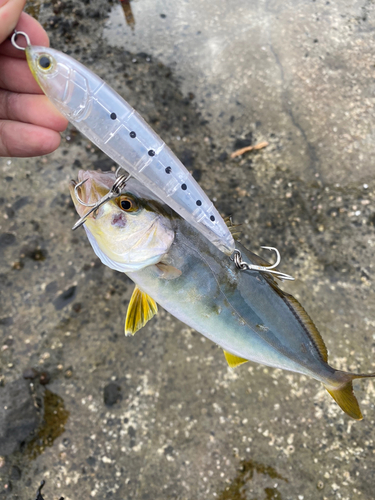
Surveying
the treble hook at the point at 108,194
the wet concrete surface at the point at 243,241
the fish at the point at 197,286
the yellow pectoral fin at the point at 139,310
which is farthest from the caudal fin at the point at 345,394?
the treble hook at the point at 108,194

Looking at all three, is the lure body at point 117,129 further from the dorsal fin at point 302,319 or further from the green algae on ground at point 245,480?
the green algae on ground at point 245,480

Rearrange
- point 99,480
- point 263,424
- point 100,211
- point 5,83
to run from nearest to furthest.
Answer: point 100,211
point 5,83
point 99,480
point 263,424

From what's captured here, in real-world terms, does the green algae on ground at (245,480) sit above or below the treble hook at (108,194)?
below

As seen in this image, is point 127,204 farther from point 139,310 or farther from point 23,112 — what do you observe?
point 23,112

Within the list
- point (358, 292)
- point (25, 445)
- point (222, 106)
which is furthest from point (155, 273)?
point (222, 106)

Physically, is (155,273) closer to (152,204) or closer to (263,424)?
(152,204)

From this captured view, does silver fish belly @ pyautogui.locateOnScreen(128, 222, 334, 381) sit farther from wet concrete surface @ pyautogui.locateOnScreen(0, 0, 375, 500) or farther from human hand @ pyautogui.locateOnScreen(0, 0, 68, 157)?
wet concrete surface @ pyautogui.locateOnScreen(0, 0, 375, 500)

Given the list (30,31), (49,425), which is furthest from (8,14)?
(49,425)
